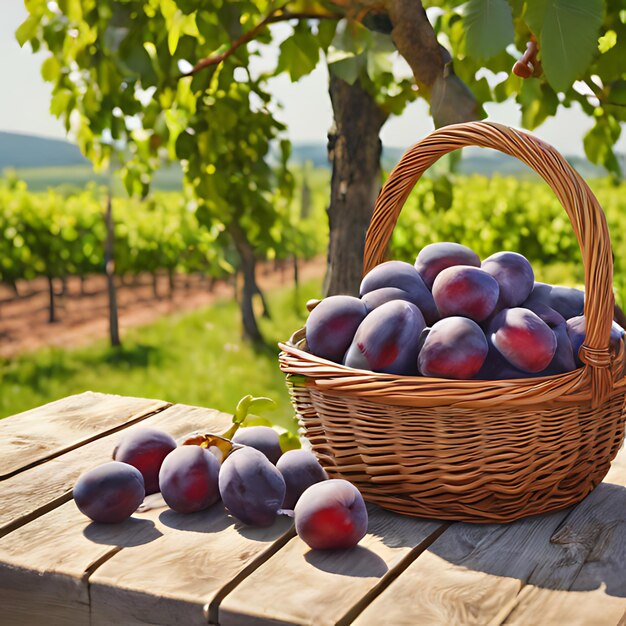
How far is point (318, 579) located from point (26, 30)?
1.94m

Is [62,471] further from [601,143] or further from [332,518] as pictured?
[601,143]

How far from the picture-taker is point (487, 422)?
111 cm

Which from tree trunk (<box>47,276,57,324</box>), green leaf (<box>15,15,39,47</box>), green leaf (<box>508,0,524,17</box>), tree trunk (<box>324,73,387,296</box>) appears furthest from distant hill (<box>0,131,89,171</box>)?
green leaf (<box>508,0,524,17</box>)

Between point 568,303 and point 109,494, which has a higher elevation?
point 568,303

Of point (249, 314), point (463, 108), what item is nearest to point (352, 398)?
point (463, 108)

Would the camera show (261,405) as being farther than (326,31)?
No

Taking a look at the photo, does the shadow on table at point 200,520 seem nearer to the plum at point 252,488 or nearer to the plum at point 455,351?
the plum at point 252,488

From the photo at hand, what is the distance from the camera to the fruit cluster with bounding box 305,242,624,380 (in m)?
1.13

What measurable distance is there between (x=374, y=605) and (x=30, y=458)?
2.64 feet

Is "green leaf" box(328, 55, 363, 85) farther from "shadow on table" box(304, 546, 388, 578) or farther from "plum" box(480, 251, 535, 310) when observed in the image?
"shadow on table" box(304, 546, 388, 578)

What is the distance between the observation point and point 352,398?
→ 117 centimetres

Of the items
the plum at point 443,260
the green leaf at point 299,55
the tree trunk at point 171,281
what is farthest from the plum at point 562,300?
the tree trunk at point 171,281

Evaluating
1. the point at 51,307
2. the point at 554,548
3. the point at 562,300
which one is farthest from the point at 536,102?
the point at 51,307

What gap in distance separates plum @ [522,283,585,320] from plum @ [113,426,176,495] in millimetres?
614
